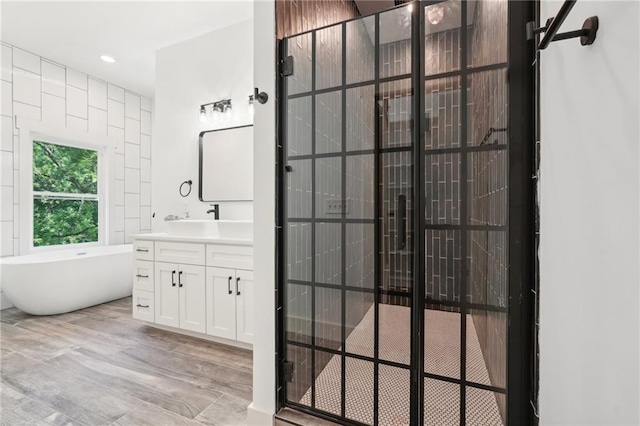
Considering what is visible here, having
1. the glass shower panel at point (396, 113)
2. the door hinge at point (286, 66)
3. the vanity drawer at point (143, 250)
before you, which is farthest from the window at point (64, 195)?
the glass shower panel at point (396, 113)

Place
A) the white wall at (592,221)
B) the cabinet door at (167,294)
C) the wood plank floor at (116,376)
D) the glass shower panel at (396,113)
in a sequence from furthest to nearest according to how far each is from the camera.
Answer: the cabinet door at (167,294) < the wood plank floor at (116,376) < the glass shower panel at (396,113) < the white wall at (592,221)

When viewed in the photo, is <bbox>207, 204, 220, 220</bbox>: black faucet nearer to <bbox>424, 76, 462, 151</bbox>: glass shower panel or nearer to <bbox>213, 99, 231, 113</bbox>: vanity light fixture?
<bbox>213, 99, 231, 113</bbox>: vanity light fixture

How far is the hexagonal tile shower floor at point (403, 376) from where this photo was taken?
1173mm

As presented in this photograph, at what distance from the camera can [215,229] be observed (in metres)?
2.70

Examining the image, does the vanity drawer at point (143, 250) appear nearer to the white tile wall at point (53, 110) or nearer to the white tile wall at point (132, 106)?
the white tile wall at point (53, 110)

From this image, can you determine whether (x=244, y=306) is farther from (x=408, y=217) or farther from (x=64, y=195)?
(x=64, y=195)

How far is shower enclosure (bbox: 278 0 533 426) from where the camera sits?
1.09 metres

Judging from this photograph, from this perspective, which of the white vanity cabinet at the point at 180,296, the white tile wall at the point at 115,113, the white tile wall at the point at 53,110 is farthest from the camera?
the white tile wall at the point at 115,113

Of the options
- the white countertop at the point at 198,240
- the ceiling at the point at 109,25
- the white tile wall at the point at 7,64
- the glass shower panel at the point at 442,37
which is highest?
the ceiling at the point at 109,25

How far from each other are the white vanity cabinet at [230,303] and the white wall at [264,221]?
2.51ft

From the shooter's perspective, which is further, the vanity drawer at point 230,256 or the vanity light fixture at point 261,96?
the vanity drawer at point 230,256

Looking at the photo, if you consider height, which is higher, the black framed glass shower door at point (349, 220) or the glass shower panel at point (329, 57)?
the glass shower panel at point (329, 57)

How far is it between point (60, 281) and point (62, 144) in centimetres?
197

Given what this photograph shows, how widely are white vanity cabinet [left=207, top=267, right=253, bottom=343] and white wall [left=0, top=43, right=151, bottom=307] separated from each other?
195 cm
